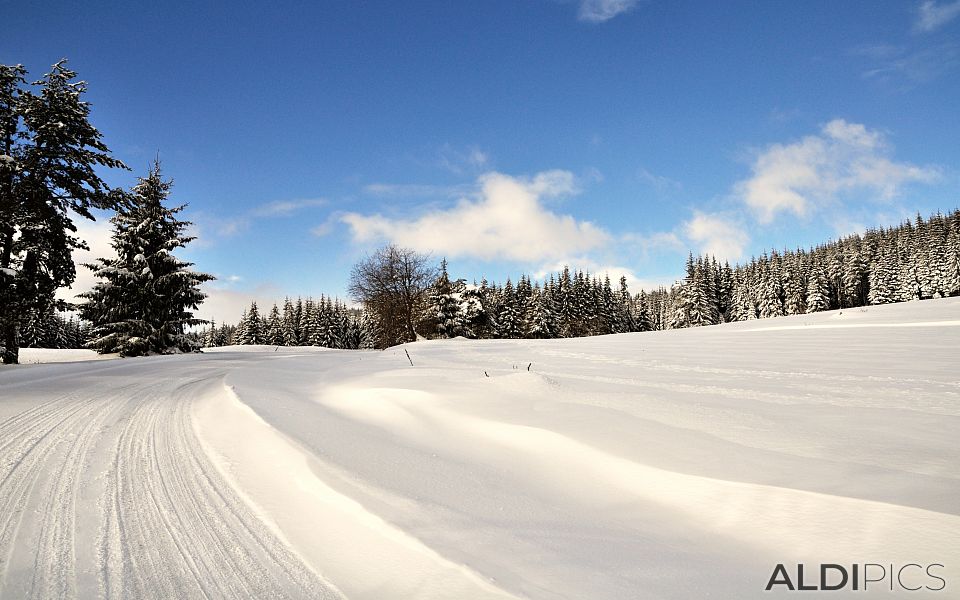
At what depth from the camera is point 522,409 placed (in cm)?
422

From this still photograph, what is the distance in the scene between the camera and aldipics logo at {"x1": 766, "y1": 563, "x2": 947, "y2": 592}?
1.65 metres

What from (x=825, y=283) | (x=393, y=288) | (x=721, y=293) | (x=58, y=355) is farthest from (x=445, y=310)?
(x=825, y=283)

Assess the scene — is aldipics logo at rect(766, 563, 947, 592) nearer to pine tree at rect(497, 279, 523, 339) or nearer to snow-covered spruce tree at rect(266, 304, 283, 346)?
pine tree at rect(497, 279, 523, 339)

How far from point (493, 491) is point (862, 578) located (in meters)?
1.82

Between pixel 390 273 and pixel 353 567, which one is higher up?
pixel 390 273

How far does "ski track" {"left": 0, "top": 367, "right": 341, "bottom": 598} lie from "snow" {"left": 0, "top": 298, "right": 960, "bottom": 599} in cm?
2

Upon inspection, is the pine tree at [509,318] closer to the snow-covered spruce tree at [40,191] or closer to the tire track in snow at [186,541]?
the snow-covered spruce tree at [40,191]

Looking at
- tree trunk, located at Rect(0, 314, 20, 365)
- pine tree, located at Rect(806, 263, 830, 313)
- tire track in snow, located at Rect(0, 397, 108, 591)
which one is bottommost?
tire track in snow, located at Rect(0, 397, 108, 591)

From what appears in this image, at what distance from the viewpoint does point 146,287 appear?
69.5ft

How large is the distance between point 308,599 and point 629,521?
168 cm

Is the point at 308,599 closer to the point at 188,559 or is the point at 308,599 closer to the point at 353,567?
the point at 353,567

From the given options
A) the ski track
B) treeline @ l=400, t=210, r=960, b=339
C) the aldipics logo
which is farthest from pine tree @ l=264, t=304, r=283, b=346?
the aldipics logo

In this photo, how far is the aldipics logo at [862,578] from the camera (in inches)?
65.1

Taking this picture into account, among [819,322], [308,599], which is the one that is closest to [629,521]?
[308,599]
